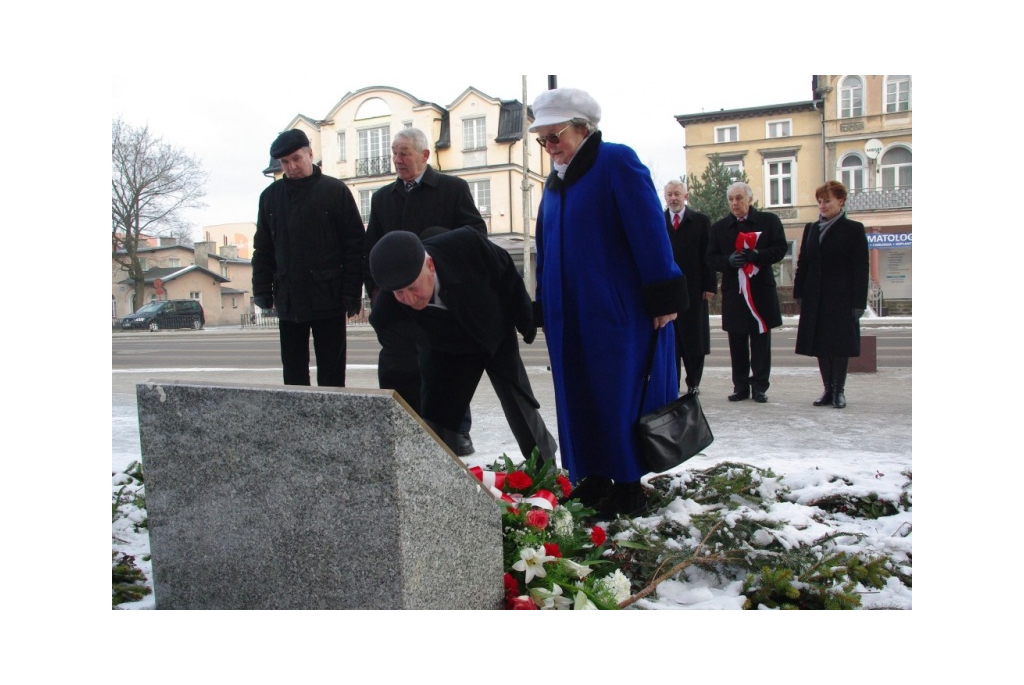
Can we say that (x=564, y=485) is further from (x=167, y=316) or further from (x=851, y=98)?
(x=167, y=316)

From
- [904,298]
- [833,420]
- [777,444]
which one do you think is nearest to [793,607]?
[777,444]

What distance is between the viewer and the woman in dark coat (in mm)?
6070

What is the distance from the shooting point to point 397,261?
10.3ft

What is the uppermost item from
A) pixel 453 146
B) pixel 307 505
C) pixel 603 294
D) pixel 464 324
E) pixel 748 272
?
pixel 453 146

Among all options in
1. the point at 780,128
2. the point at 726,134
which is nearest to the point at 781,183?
the point at 780,128

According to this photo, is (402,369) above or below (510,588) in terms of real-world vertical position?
above

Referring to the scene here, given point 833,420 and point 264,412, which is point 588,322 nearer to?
point 264,412

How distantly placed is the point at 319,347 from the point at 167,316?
27.9 meters

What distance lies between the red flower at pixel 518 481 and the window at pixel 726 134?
105ft

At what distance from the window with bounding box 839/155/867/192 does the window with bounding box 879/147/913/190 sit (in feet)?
3.01

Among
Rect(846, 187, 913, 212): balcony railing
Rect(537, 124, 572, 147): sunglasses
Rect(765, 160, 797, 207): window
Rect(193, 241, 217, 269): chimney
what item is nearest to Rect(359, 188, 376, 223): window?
Rect(537, 124, 572, 147): sunglasses

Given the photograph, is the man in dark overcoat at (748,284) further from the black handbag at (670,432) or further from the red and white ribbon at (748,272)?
the black handbag at (670,432)

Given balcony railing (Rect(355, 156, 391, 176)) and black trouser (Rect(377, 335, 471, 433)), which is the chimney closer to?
balcony railing (Rect(355, 156, 391, 176))

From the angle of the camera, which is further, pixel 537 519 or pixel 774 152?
pixel 774 152
